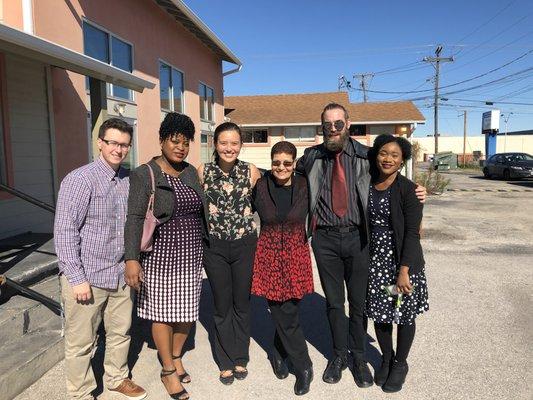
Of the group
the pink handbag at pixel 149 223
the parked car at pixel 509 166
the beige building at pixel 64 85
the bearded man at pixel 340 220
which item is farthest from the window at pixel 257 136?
the pink handbag at pixel 149 223

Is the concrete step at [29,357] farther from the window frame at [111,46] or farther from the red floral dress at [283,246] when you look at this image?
the window frame at [111,46]

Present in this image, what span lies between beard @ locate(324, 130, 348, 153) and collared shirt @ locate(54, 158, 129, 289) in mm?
1427

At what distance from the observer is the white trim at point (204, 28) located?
1010 centimetres

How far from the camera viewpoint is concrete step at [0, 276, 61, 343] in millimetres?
3250

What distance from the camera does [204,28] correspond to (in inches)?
472

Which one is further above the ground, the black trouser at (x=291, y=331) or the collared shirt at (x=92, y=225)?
the collared shirt at (x=92, y=225)

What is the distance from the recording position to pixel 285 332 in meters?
3.24

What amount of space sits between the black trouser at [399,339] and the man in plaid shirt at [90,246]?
1.87 m

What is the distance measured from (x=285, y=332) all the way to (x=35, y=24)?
17.5 ft

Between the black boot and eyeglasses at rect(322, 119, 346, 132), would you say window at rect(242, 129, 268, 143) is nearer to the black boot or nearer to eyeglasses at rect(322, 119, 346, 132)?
eyeglasses at rect(322, 119, 346, 132)

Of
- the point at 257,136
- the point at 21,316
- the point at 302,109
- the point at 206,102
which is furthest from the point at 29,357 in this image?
the point at 302,109

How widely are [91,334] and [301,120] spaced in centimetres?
2269

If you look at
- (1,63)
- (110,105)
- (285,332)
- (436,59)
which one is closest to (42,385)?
(285,332)

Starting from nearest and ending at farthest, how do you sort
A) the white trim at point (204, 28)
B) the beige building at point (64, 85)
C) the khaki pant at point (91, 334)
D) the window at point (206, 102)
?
the khaki pant at point (91, 334) → the beige building at point (64, 85) → the white trim at point (204, 28) → the window at point (206, 102)
